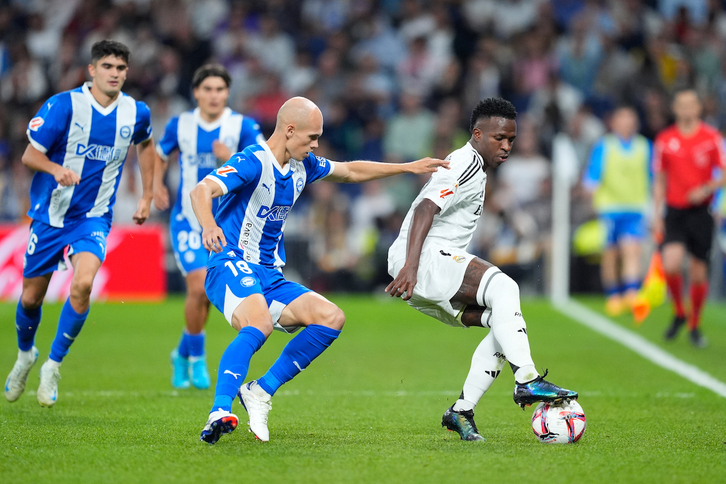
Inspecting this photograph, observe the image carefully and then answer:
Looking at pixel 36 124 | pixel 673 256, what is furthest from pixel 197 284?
pixel 673 256

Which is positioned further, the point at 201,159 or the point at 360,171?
the point at 201,159

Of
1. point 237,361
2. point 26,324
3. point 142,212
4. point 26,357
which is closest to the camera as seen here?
point 237,361

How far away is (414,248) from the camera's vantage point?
16.3 ft

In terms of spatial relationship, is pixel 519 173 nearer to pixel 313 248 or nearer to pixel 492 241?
pixel 492 241

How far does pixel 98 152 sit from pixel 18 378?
1.59 metres

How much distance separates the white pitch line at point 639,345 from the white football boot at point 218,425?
376cm

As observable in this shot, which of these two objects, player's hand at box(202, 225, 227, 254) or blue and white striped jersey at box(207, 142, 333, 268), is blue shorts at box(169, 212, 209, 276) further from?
player's hand at box(202, 225, 227, 254)

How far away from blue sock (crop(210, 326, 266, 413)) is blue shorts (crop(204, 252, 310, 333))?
0.72 feet

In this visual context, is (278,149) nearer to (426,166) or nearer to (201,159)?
(426,166)

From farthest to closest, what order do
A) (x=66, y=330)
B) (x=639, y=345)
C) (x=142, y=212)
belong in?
(x=639, y=345) < (x=142, y=212) < (x=66, y=330)

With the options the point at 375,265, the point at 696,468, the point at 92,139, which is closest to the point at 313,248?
the point at 375,265

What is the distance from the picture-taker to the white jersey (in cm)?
511

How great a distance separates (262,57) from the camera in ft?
56.4

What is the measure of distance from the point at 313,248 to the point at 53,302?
12.8 ft
